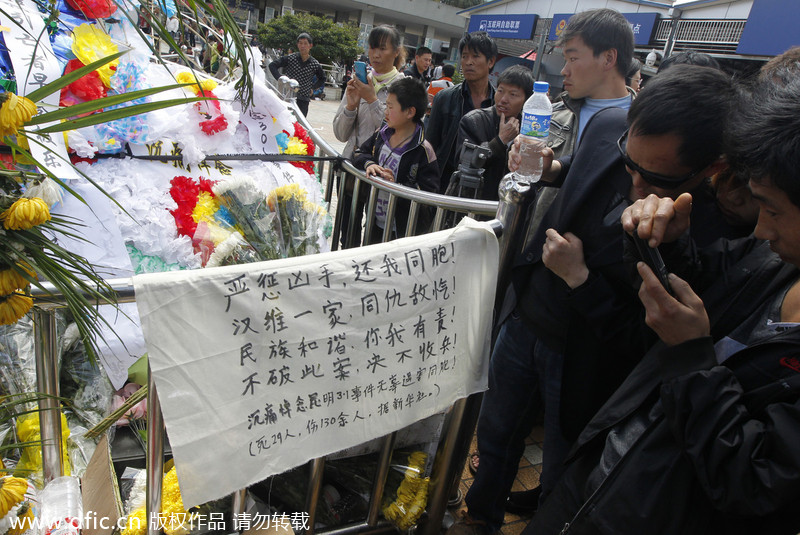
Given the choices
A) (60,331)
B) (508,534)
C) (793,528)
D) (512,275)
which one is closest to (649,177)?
(512,275)

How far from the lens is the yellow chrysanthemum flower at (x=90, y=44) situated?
2.31 m

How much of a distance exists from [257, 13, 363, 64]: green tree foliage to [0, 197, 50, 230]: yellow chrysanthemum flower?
23283 millimetres

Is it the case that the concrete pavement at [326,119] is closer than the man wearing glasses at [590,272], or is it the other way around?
the man wearing glasses at [590,272]

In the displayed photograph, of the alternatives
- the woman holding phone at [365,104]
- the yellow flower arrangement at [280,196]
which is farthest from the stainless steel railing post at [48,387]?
the woman holding phone at [365,104]

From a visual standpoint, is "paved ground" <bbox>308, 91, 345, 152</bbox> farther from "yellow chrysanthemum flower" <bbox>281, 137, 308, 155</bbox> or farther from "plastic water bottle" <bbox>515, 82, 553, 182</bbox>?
"plastic water bottle" <bbox>515, 82, 553, 182</bbox>

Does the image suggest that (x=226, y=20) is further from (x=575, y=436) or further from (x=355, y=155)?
(x=355, y=155)

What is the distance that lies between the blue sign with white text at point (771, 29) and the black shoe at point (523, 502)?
372 inches

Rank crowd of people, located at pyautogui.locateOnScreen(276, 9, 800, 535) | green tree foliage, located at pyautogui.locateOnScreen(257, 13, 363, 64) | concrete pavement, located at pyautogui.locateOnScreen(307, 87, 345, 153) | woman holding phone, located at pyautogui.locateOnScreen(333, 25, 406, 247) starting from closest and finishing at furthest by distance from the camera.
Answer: crowd of people, located at pyautogui.locateOnScreen(276, 9, 800, 535)
woman holding phone, located at pyautogui.locateOnScreen(333, 25, 406, 247)
concrete pavement, located at pyautogui.locateOnScreen(307, 87, 345, 153)
green tree foliage, located at pyautogui.locateOnScreen(257, 13, 363, 64)

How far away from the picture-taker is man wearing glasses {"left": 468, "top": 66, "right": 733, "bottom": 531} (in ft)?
4.31

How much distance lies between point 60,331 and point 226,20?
1.69 m

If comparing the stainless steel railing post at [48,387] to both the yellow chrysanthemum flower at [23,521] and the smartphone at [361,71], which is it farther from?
the smartphone at [361,71]

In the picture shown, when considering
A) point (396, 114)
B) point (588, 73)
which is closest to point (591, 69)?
point (588, 73)

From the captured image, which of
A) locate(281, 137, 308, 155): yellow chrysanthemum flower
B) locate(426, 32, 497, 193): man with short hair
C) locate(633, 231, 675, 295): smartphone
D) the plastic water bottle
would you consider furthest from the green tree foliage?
locate(633, 231, 675, 295): smartphone

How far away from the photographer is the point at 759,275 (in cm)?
122
